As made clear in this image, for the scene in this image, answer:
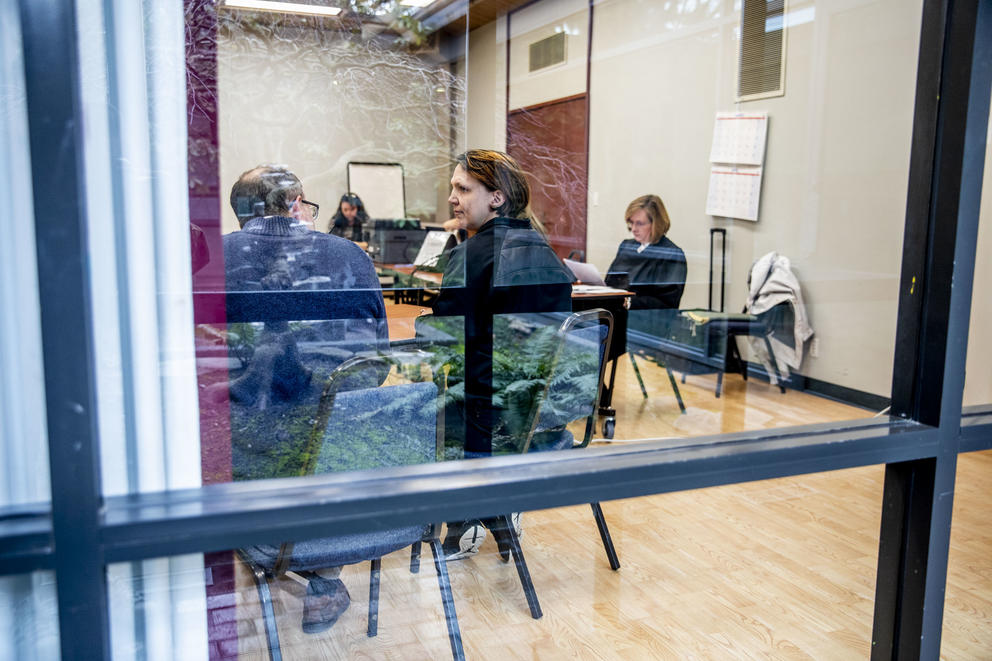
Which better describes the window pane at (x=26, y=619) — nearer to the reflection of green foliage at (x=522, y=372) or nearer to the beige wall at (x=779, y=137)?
the reflection of green foliage at (x=522, y=372)

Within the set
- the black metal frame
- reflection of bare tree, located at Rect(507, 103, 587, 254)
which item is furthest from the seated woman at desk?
the black metal frame

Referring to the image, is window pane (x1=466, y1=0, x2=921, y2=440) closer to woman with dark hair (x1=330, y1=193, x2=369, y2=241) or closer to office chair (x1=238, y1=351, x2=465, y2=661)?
woman with dark hair (x1=330, y1=193, x2=369, y2=241)

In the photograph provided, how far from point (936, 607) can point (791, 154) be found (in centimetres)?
334

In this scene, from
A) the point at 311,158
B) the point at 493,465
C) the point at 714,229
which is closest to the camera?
the point at 493,465

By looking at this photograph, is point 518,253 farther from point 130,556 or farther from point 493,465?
point 130,556

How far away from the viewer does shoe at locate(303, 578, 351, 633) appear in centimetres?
134

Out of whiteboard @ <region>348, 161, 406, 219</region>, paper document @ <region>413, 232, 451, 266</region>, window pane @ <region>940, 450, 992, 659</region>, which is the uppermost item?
whiteboard @ <region>348, 161, 406, 219</region>

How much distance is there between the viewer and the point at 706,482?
1118mm

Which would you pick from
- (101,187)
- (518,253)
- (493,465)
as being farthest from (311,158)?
(493,465)

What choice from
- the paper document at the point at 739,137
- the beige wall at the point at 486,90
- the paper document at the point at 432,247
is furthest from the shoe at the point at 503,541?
the paper document at the point at 739,137

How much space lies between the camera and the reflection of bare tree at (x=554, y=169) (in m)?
2.33

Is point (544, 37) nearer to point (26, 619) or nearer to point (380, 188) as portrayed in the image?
point (380, 188)

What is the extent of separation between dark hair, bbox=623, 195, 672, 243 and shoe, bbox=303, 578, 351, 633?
283 cm

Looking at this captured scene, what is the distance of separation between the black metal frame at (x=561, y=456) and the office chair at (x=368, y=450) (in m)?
0.28
